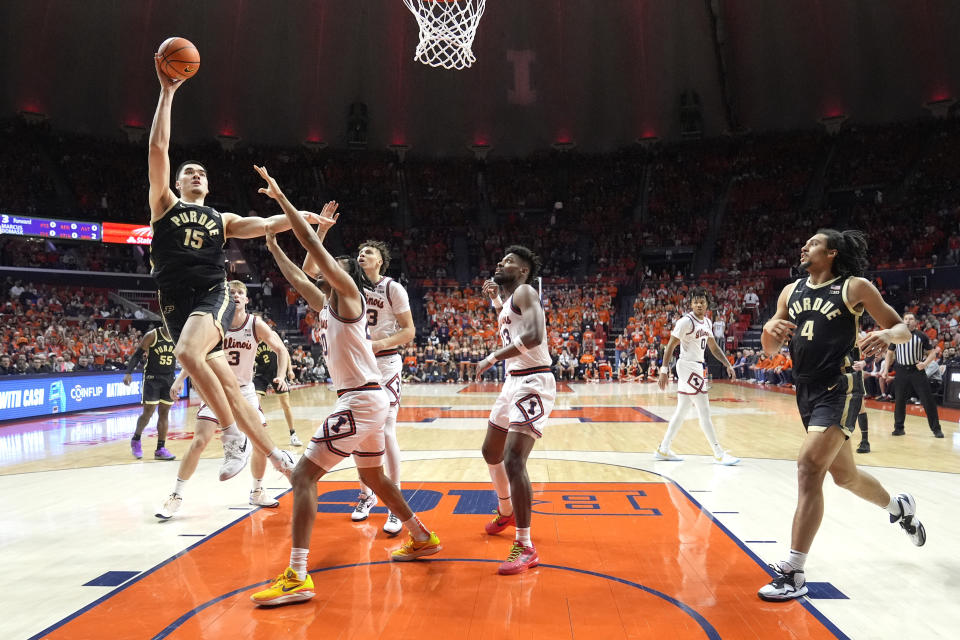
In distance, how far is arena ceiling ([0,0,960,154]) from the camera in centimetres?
2366

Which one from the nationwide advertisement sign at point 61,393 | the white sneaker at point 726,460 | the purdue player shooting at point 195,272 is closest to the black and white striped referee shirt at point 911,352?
the white sneaker at point 726,460

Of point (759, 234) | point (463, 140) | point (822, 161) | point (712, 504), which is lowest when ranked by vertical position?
point (712, 504)

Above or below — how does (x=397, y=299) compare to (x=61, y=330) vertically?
above

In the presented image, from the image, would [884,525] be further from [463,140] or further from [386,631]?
[463,140]

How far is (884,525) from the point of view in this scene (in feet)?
16.5

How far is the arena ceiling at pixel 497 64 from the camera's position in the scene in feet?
77.6

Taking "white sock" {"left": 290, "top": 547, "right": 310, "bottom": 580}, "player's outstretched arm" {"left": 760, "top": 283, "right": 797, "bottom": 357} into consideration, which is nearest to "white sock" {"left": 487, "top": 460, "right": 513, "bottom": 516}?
"white sock" {"left": 290, "top": 547, "right": 310, "bottom": 580}

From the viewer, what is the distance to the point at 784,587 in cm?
355

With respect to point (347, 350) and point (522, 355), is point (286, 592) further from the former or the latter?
point (522, 355)

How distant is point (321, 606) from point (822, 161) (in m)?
31.9

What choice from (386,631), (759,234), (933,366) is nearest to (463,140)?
(759,234)

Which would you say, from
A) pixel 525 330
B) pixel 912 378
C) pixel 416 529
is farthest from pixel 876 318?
pixel 912 378

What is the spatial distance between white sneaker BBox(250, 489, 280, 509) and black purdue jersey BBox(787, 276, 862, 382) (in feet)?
14.7

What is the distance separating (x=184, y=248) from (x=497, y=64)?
24.5 meters
